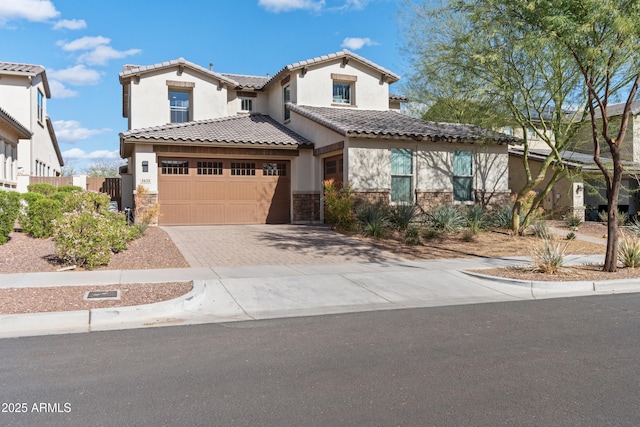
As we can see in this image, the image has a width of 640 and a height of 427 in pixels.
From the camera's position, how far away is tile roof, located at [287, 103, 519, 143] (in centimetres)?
1833

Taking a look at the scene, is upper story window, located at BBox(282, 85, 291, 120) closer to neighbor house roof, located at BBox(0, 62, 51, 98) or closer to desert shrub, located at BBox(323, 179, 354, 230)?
desert shrub, located at BBox(323, 179, 354, 230)

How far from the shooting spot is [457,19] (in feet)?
52.9

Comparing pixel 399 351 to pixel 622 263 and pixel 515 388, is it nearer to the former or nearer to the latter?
pixel 515 388

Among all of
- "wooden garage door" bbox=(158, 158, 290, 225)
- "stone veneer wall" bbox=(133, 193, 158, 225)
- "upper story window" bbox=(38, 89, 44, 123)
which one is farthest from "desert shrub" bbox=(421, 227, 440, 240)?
"upper story window" bbox=(38, 89, 44, 123)

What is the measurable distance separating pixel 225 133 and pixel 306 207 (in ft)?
14.3

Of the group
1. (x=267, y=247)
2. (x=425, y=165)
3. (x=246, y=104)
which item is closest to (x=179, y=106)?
(x=246, y=104)

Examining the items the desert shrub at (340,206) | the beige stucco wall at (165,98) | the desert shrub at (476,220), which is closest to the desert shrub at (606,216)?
the desert shrub at (476,220)

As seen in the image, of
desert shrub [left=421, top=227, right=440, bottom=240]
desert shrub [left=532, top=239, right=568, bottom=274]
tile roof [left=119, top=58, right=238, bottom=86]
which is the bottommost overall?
desert shrub [left=532, top=239, right=568, bottom=274]

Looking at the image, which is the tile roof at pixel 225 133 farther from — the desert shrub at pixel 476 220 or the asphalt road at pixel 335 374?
the asphalt road at pixel 335 374

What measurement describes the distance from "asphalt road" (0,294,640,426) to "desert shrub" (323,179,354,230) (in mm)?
10011

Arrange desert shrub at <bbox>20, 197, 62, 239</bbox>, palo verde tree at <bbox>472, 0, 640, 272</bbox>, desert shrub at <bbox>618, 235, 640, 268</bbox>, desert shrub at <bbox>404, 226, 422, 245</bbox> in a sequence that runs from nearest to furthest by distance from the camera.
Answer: palo verde tree at <bbox>472, 0, 640, 272</bbox>
desert shrub at <bbox>618, 235, 640, 268</bbox>
desert shrub at <bbox>20, 197, 62, 239</bbox>
desert shrub at <bbox>404, 226, 422, 245</bbox>

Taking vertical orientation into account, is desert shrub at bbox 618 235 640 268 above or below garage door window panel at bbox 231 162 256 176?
below

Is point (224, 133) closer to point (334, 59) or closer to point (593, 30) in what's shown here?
point (334, 59)

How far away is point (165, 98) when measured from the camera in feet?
75.4
